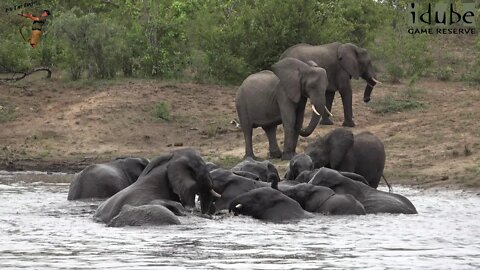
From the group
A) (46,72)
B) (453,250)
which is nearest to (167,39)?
(46,72)

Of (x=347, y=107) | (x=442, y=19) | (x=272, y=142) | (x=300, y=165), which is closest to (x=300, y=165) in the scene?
(x=300, y=165)

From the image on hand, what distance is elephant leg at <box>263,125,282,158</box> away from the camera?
2070cm

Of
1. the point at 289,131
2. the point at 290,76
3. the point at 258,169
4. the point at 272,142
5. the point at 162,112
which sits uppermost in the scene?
the point at 290,76

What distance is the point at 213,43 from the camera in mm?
28094

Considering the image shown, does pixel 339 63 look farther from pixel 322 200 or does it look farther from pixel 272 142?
pixel 322 200

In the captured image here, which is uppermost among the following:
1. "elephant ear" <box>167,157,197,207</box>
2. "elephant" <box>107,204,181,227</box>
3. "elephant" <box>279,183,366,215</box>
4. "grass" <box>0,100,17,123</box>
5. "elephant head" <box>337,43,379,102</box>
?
"elephant head" <box>337,43,379,102</box>

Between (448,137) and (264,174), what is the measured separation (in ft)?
17.3

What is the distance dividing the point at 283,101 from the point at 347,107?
2.69 m

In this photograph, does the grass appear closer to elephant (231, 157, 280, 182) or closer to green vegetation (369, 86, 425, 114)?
green vegetation (369, 86, 425, 114)

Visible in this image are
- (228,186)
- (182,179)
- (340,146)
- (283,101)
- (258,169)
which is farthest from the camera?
(283,101)

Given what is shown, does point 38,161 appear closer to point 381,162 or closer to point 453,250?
point 381,162

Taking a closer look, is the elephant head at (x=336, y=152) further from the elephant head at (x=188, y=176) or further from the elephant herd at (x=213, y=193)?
the elephant head at (x=188, y=176)

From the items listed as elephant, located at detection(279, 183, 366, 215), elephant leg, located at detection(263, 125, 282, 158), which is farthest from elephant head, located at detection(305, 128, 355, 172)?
elephant leg, located at detection(263, 125, 282, 158)

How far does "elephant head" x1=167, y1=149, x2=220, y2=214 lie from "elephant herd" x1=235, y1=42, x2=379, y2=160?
7147mm
